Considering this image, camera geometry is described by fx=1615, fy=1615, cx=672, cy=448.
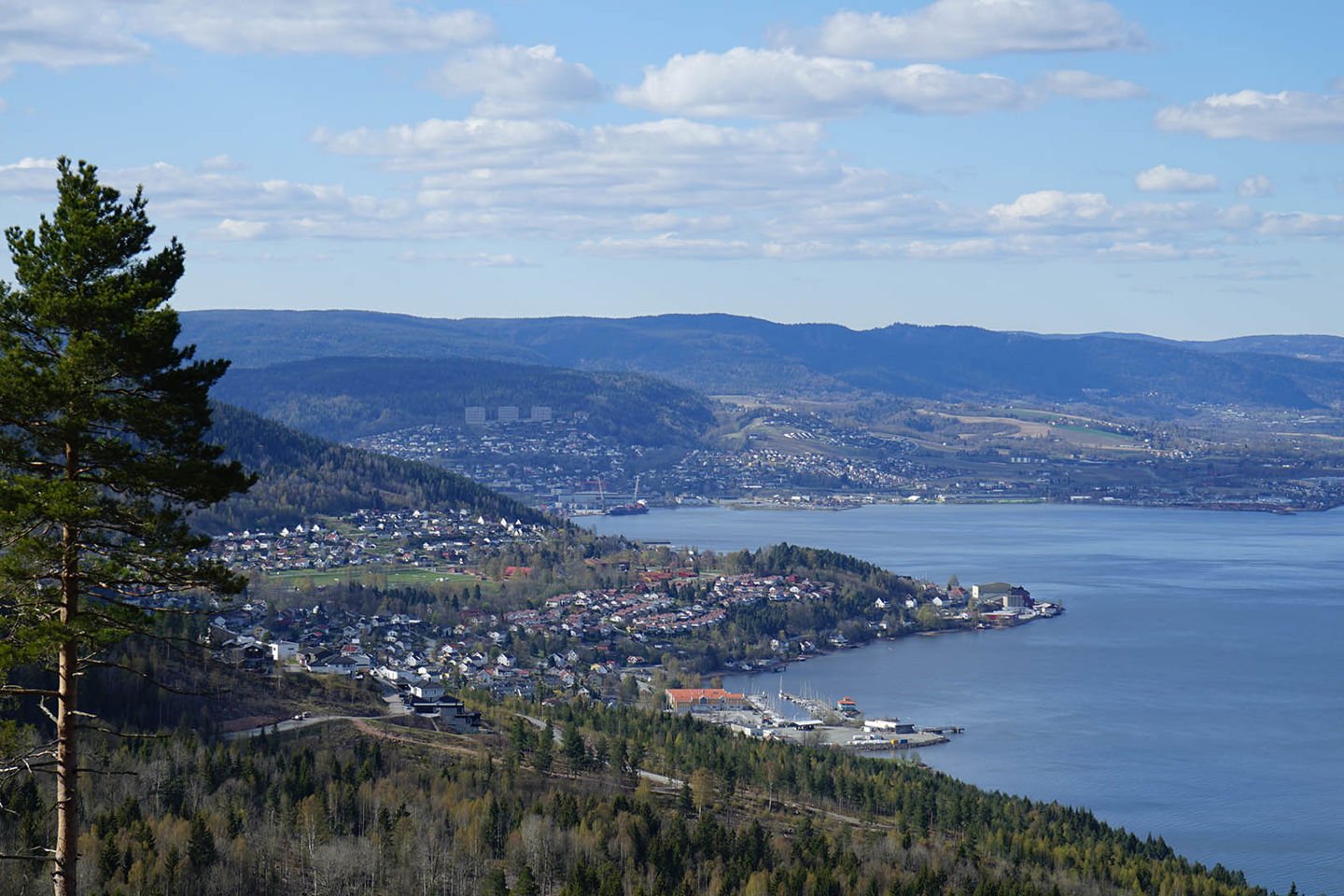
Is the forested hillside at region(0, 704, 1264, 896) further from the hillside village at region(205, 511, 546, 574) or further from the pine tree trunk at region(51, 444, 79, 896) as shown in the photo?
the hillside village at region(205, 511, 546, 574)

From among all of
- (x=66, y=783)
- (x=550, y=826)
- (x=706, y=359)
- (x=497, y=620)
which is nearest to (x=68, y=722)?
(x=66, y=783)

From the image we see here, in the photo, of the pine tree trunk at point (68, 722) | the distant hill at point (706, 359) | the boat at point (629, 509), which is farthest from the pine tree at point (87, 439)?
the distant hill at point (706, 359)

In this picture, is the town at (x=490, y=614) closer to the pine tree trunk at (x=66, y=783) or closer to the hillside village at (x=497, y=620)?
the hillside village at (x=497, y=620)

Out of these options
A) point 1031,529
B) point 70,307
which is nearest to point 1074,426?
point 1031,529

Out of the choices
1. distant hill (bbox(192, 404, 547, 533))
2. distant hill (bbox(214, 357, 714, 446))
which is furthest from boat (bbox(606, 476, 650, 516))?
distant hill (bbox(214, 357, 714, 446))

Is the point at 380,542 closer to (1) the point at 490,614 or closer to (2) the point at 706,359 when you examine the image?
(1) the point at 490,614
